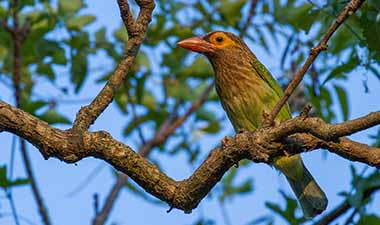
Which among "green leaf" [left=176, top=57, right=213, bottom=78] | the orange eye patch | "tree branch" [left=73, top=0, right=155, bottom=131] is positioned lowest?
"tree branch" [left=73, top=0, right=155, bottom=131]

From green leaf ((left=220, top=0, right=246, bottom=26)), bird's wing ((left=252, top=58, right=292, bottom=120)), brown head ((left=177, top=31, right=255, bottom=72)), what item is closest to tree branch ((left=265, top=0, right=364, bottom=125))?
bird's wing ((left=252, top=58, right=292, bottom=120))

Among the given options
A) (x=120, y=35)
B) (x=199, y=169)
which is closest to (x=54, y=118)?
(x=120, y=35)

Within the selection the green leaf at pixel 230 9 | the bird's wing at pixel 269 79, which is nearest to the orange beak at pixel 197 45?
the bird's wing at pixel 269 79

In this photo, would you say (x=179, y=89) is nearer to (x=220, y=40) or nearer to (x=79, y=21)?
(x=220, y=40)

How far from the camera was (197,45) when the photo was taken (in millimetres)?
4777

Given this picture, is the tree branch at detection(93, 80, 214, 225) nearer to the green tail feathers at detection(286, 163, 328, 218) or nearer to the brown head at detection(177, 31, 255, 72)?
the brown head at detection(177, 31, 255, 72)

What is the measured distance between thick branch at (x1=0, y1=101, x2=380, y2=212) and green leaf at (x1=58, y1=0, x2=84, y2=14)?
2091 mm

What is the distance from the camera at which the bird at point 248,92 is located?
14.0 ft

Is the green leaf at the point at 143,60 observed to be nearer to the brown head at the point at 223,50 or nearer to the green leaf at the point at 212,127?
the brown head at the point at 223,50

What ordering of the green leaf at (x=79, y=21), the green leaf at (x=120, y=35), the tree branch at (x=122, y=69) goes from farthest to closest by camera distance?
the green leaf at (x=120, y=35), the green leaf at (x=79, y=21), the tree branch at (x=122, y=69)

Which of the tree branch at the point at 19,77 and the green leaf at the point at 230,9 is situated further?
the green leaf at the point at 230,9

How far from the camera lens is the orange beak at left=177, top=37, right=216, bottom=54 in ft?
15.4

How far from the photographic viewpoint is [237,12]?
18.5 ft

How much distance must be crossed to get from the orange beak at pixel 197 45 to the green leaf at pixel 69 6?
65 cm
